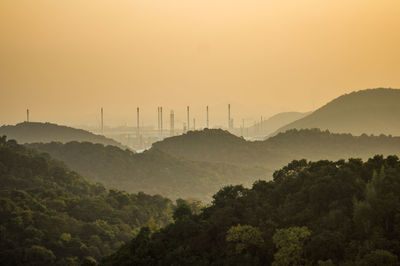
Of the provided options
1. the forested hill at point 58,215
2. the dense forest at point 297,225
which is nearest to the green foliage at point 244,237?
the dense forest at point 297,225

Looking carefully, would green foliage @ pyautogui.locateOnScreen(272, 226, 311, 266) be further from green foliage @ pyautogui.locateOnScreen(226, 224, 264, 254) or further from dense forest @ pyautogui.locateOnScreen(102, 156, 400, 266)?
green foliage @ pyautogui.locateOnScreen(226, 224, 264, 254)

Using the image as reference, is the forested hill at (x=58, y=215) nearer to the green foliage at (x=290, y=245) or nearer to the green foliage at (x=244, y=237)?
the green foliage at (x=244, y=237)

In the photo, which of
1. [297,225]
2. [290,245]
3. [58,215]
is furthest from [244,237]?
[58,215]

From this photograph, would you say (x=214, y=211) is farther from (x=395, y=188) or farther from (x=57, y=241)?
(x=57, y=241)

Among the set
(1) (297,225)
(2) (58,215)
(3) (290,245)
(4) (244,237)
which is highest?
(1) (297,225)

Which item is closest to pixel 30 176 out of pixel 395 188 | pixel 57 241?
pixel 57 241

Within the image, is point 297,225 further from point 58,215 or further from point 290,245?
point 58,215
